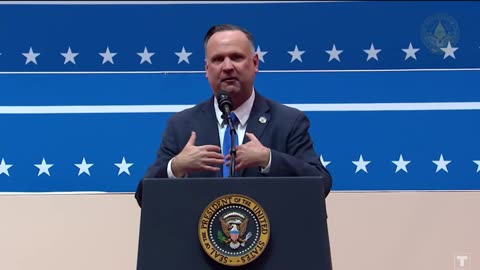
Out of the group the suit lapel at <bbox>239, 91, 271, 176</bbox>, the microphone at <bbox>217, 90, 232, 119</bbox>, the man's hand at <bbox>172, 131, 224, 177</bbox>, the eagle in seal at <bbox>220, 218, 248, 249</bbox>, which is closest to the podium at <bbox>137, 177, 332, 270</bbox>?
the eagle in seal at <bbox>220, 218, 248, 249</bbox>

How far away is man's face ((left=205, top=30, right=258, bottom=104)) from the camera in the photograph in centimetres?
221

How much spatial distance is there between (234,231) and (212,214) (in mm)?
62

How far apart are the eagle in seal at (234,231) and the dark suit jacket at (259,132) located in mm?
383

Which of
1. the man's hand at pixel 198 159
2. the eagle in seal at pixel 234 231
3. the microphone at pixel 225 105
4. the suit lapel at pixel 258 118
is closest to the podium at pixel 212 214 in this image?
the eagle in seal at pixel 234 231

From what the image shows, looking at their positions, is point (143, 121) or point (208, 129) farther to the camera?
point (143, 121)

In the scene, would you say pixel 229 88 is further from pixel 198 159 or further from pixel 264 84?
pixel 264 84

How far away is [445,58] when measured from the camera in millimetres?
3047

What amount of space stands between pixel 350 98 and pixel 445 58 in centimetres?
40

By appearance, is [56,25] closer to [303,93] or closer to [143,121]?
[143,121]

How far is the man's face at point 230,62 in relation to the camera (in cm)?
221

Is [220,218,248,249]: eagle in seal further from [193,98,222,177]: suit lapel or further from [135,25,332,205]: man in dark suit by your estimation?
[193,98,222,177]: suit lapel

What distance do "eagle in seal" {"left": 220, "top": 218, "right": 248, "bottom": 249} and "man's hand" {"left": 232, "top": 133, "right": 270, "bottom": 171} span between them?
0.22 metres

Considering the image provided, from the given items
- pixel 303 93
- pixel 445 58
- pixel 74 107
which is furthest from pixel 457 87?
pixel 74 107

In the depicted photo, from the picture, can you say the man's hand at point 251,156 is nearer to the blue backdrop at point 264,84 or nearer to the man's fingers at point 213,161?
the man's fingers at point 213,161
